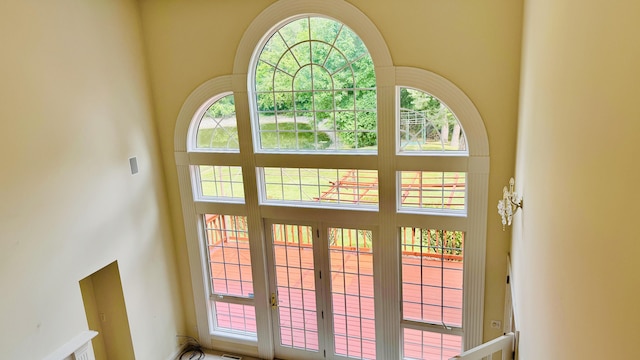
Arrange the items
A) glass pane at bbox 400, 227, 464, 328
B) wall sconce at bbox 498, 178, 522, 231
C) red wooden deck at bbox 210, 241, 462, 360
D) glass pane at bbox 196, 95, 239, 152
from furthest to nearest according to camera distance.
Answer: glass pane at bbox 196, 95, 239, 152 < red wooden deck at bbox 210, 241, 462, 360 < glass pane at bbox 400, 227, 464, 328 < wall sconce at bbox 498, 178, 522, 231

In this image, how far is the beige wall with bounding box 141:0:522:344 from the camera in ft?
13.9

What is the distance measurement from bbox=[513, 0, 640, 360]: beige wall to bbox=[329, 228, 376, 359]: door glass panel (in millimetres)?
2908

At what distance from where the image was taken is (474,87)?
14.5 ft

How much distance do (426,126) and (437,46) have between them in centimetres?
88

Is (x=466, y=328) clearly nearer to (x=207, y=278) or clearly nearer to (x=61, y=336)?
(x=207, y=278)

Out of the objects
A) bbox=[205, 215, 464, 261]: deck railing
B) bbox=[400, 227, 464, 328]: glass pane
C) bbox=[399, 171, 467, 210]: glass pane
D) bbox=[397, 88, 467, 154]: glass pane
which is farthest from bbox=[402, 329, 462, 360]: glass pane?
bbox=[397, 88, 467, 154]: glass pane

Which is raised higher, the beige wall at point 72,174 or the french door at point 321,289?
the beige wall at point 72,174

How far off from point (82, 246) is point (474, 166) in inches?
171

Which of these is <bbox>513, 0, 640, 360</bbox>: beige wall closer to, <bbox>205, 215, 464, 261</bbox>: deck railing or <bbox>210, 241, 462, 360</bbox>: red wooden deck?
<bbox>205, 215, 464, 261</bbox>: deck railing

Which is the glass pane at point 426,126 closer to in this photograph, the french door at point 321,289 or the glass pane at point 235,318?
the french door at point 321,289

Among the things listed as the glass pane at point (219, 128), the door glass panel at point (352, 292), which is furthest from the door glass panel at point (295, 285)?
the glass pane at point (219, 128)

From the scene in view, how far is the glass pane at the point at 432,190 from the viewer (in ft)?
15.9

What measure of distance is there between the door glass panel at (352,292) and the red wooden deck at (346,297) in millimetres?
13

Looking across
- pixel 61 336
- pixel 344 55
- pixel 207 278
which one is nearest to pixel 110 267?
pixel 61 336
